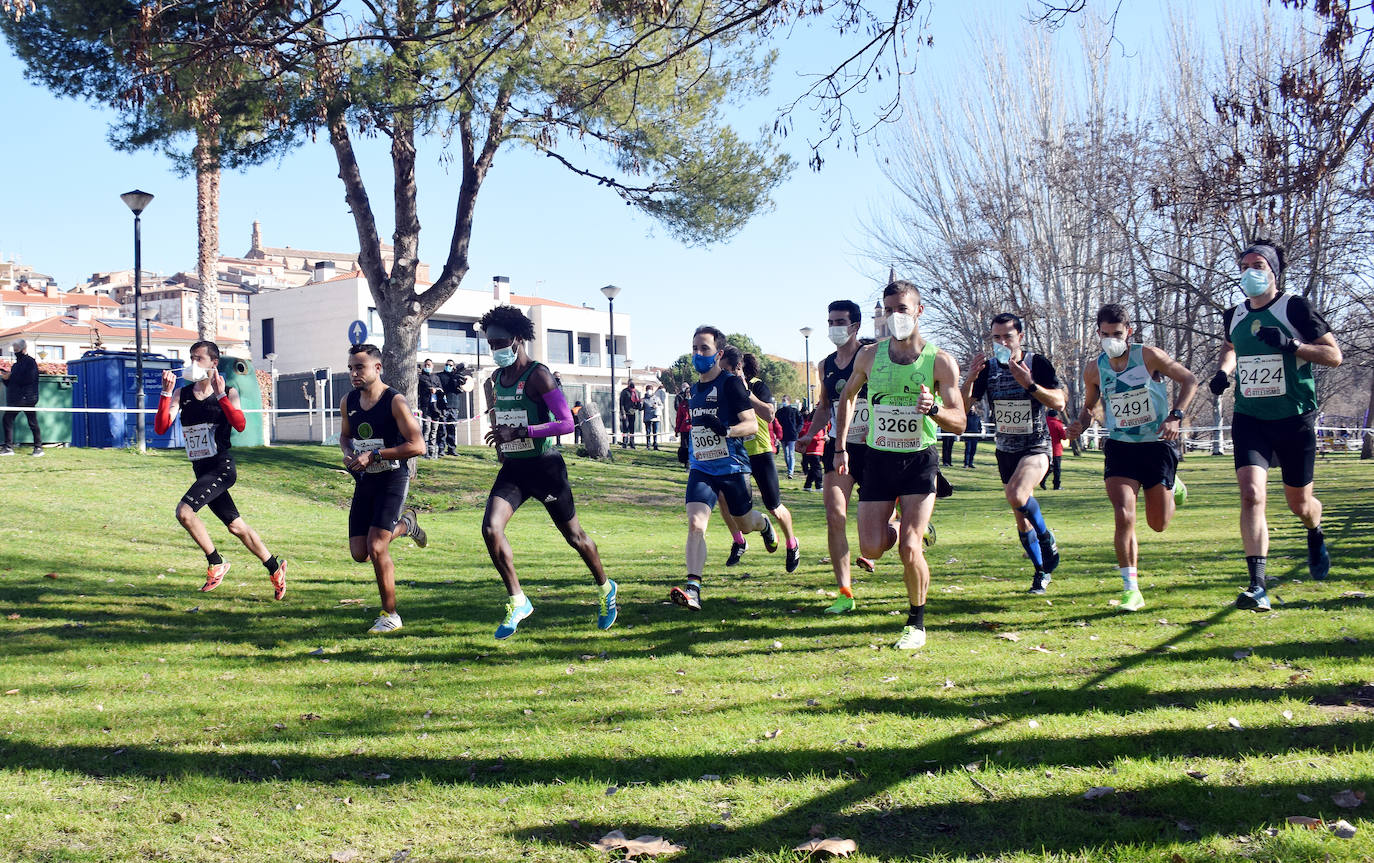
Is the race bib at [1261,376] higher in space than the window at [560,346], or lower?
lower

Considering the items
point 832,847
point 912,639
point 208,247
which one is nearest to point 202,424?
point 912,639

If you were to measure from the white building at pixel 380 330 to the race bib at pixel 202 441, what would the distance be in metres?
47.0

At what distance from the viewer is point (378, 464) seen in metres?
8.00

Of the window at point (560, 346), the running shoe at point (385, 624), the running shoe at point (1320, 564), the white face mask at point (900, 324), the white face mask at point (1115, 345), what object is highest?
the window at point (560, 346)

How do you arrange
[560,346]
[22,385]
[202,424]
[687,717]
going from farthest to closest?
1. [560,346]
2. [22,385]
3. [202,424]
4. [687,717]

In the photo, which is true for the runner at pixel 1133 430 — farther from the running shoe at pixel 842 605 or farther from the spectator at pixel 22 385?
the spectator at pixel 22 385

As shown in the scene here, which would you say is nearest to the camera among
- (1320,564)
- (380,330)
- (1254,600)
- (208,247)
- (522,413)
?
(1254,600)

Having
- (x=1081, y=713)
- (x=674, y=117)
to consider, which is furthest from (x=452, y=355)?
(x=1081, y=713)

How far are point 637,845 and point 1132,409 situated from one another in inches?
216

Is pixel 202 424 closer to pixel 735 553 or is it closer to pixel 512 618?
pixel 512 618

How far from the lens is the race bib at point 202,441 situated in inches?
373

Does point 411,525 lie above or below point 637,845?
above

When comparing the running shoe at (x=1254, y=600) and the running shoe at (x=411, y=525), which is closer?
the running shoe at (x=1254, y=600)

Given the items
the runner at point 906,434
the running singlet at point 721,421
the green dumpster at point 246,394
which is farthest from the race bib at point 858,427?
the green dumpster at point 246,394
